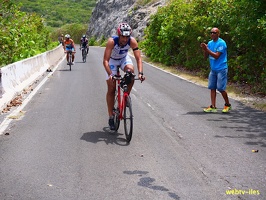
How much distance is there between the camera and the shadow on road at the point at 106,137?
7.10 metres

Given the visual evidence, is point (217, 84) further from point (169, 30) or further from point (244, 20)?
point (169, 30)

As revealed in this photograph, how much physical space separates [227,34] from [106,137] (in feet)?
34.6

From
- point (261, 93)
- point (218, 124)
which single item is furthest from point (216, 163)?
point (261, 93)

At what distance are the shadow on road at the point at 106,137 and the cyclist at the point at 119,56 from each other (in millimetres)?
180

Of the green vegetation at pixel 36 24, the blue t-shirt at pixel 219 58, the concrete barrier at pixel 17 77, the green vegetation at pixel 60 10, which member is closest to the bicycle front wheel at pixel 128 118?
the blue t-shirt at pixel 219 58

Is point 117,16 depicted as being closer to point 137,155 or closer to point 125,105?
point 125,105

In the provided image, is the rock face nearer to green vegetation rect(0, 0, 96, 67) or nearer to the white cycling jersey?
green vegetation rect(0, 0, 96, 67)

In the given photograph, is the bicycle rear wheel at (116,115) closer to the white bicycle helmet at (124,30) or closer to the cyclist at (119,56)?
the cyclist at (119,56)

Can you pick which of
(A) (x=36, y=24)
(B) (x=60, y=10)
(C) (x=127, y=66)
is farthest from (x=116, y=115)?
(B) (x=60, y=10)

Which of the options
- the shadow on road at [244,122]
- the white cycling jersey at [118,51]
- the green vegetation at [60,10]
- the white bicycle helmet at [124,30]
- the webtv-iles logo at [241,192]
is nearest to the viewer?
the webtv-iles logo at [241,192]

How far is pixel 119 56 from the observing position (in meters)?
7.54

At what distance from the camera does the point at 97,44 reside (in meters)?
85.1

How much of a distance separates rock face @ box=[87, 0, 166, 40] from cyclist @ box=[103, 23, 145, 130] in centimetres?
4621

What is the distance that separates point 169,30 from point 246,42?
427 inches
